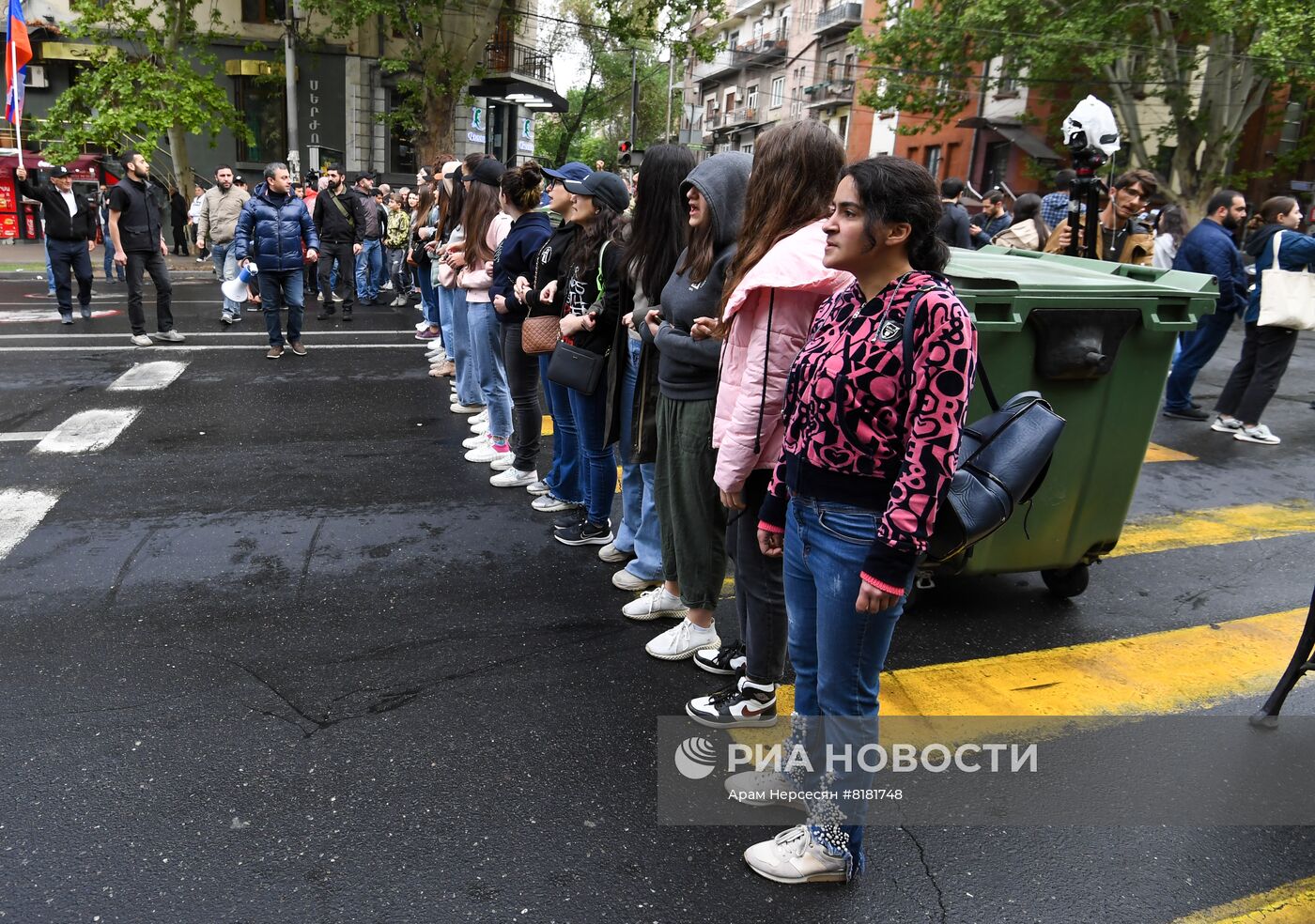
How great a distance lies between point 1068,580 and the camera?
455cm

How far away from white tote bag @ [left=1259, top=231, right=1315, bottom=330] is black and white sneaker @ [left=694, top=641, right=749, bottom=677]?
5809 millimetres

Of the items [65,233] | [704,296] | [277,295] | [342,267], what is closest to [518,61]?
[342,267]

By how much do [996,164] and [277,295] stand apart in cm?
2968

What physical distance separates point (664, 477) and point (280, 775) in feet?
5.38

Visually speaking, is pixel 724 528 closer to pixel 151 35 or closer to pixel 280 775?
pixel 280 775

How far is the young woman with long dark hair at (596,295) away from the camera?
4.48 meters

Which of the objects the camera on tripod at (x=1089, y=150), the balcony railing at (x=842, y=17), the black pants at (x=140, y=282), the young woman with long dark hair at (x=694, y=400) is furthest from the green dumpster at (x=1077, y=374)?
the balcony railing at (x=842, y=17)

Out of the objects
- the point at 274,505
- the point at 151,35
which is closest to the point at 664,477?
the point at 274,505

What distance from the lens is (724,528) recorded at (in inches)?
144

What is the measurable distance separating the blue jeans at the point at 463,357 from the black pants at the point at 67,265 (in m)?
6.65

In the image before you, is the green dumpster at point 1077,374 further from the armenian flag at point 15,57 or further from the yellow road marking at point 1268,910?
the armenian flag at point 15,57

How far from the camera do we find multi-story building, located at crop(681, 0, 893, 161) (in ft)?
148

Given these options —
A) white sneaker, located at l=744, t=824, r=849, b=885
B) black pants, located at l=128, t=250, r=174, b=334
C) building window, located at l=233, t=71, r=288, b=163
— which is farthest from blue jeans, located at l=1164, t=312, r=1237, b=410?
building window, located at l=233, t=71, r=288, b=163

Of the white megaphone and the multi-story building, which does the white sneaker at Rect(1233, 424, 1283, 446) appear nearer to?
the white megaphone
